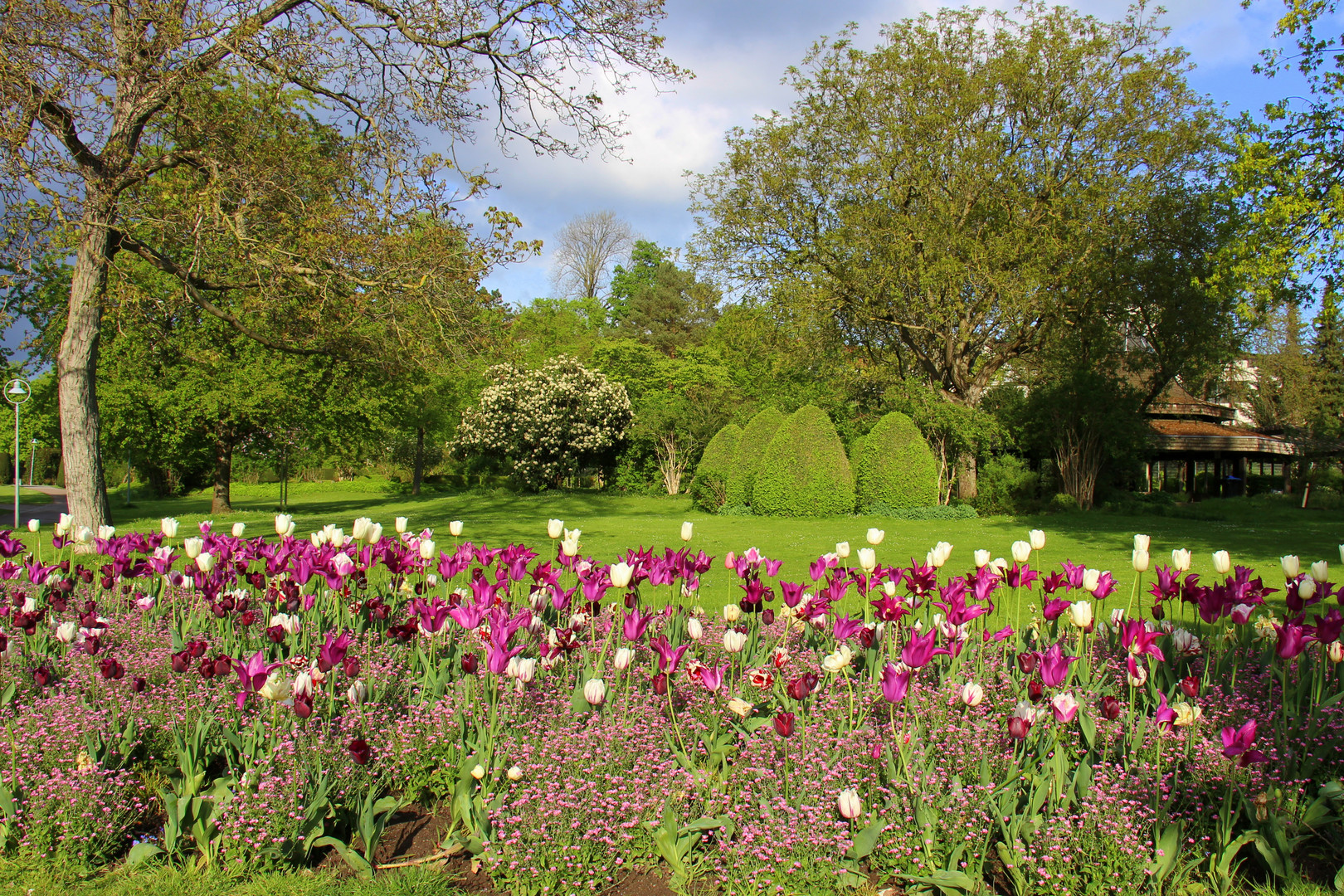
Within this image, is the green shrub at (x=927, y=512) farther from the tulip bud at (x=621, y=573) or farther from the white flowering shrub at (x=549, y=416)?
the tulip bud at (x=621, y=573)

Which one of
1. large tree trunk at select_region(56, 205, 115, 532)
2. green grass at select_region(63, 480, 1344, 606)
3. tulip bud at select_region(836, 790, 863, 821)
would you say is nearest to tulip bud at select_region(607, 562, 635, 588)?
tulip bud at select_region(836, 790, 863, 821)

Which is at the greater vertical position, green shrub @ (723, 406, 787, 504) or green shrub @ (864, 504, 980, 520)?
green shrub @ (723, 406, 787, 504)

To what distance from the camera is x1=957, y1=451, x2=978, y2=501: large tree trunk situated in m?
20.4

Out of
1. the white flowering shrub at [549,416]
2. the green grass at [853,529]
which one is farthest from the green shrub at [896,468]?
the white flowering shrub at [549,416]

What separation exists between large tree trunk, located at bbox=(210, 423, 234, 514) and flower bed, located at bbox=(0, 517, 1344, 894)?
17.2m

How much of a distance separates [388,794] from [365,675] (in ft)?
1.71

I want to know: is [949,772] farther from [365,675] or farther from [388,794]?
[365,675]

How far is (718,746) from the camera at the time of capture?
10.2 ft

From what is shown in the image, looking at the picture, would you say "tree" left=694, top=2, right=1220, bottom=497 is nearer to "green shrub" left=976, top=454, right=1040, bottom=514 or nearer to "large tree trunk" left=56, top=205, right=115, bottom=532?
"green shrub" left=976, top=454, right=1040, bottom=514

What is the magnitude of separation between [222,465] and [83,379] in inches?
388

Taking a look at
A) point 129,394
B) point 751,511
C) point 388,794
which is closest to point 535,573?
point 388,794

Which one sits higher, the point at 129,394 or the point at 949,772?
the point at 129,394

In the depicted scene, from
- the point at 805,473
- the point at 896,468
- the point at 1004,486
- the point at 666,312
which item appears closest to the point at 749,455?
the point at 805,473

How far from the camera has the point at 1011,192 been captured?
20688 mm
